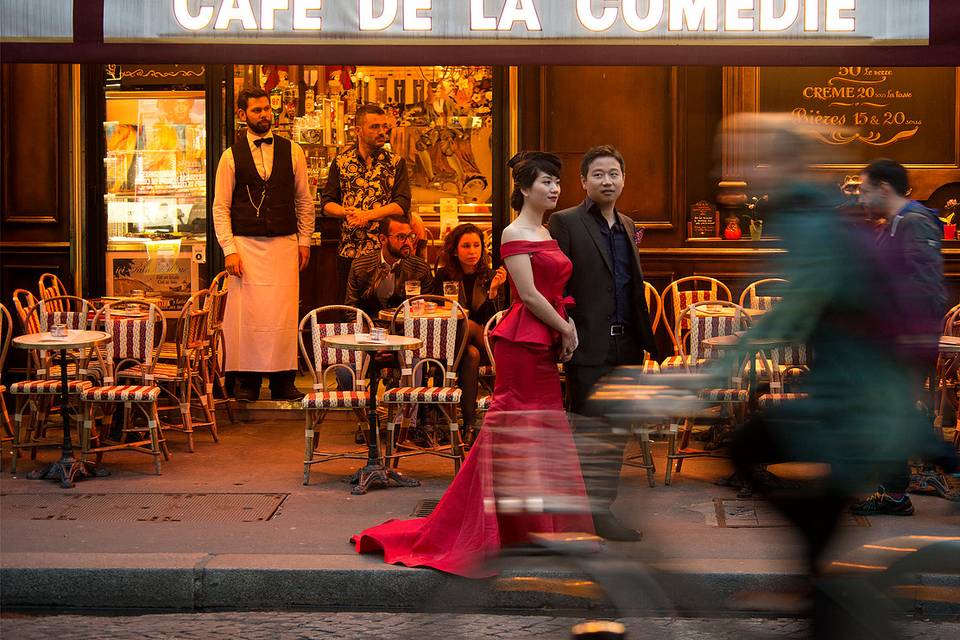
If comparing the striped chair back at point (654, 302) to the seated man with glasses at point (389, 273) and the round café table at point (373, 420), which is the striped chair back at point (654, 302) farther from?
the round café table at point (373, 420)

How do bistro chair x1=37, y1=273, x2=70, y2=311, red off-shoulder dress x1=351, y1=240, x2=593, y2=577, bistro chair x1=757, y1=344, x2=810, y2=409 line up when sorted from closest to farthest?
red off-shoulder dress x1=351, y1=240, x2=593, y2=577 → bistro chair x1=757, y1=344, x2=810, y2=409 → bistro chair x1=37, y1=273, x2=70, y2=311

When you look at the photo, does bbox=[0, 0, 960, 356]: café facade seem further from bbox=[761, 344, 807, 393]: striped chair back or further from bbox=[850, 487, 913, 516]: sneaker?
bbox=[850, 487, 913, 516]: sneaker

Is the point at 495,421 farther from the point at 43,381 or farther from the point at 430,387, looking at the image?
the point at 43,381

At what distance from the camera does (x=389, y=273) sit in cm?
1070

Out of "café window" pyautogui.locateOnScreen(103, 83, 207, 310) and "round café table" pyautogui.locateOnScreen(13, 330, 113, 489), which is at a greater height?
"café window" pyautogui.locateOnScreen(103, 83, 207, 310)

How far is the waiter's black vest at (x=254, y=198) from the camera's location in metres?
11.4

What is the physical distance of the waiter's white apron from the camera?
11453 millimetres

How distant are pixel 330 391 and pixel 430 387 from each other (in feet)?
2.33

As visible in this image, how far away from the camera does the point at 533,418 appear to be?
5.18 m

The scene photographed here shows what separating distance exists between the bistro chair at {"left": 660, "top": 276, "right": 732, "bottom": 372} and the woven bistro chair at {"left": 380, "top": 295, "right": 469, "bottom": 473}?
5.29 ft

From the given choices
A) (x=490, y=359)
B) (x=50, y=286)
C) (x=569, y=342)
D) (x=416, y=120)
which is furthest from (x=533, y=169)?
(x=416, y=120)

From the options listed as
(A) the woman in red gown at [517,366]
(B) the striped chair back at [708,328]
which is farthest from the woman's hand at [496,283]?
(A) the woman in red gown at [517,366]

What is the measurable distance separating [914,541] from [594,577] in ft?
4.27

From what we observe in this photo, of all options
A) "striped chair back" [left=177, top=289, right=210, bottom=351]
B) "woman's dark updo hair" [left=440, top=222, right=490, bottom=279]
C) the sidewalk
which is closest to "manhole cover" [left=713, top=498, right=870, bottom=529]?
the sidewalk
